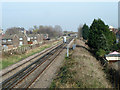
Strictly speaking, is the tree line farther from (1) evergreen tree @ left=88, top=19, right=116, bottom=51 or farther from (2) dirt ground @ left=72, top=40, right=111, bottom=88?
(2) dirt ground @ left=72, top=40, right=111, bottom=88

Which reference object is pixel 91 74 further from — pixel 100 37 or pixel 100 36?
pixel 100 36

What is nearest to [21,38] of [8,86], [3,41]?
[3,41]

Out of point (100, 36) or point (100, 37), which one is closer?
point (100, 37)

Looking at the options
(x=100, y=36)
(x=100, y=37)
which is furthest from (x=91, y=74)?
(x=100, y=36)

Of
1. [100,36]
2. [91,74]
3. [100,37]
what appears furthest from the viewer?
[100,36]

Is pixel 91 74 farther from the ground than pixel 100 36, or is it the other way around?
pixel 100 36

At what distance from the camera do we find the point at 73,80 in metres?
11.3

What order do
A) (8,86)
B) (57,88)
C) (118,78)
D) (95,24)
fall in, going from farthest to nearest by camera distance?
(95,24) → (118,78) → (8,86) → (57,88)

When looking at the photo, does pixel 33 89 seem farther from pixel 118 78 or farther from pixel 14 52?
pixel 14 52

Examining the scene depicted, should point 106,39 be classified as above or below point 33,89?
above

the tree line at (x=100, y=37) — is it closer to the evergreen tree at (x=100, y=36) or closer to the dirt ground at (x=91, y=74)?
the evergreen tree at (x=100, y=36)

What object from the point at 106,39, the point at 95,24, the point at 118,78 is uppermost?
the point at 95,24

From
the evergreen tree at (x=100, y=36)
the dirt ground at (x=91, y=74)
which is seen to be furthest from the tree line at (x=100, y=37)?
the dirt ground at (x=91, y=74)

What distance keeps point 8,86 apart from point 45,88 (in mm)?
3038
